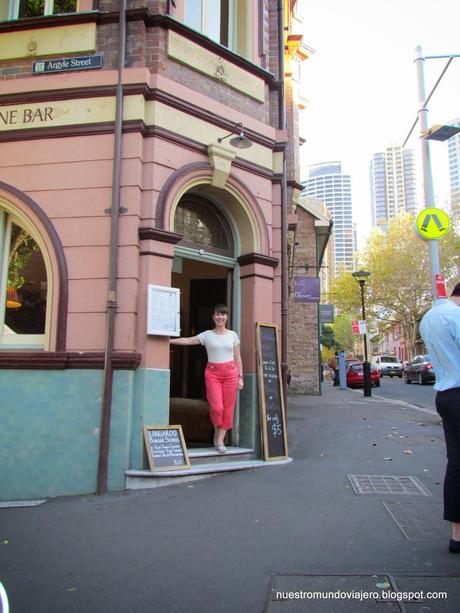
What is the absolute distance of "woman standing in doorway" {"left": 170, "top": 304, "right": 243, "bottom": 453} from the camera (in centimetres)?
645

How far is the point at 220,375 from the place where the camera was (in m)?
6.46

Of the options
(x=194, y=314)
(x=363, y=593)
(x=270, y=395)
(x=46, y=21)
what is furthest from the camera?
(x=194, y=314)

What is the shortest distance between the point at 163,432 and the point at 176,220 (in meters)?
2.82

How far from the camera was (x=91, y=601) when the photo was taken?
121 inches

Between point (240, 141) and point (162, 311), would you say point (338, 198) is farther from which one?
point (162, 311)

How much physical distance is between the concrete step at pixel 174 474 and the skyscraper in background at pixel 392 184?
4123cm

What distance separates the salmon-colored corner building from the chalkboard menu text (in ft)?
0.37

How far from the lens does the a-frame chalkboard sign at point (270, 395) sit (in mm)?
→ 6727

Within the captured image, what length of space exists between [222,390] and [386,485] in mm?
2147

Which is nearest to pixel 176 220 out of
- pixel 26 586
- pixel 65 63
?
pixel 65 63

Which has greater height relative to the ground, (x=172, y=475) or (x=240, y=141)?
(x=240, y=141)

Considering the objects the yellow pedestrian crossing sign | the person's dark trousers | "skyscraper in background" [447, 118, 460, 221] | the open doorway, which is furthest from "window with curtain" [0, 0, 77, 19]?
"skyscraper in background" [447, 118, 460, 221]

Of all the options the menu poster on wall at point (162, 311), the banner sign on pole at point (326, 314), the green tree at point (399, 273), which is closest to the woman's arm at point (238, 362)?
the menu poster on wall at point (162, 311)

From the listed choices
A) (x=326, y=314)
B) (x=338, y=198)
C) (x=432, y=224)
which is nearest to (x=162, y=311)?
(x=432, y=224)
